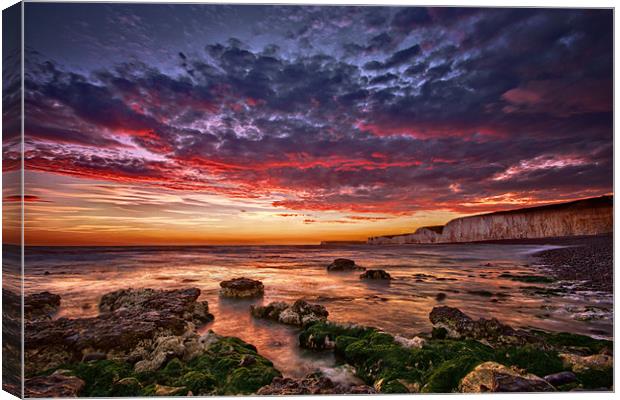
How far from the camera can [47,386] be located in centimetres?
323

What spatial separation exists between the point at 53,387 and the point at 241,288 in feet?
6.17

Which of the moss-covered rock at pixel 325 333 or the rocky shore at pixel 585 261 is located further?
the rocky shore at pixel 585 261

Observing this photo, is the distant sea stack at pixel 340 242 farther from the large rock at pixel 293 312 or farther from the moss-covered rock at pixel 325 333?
the moss-covered rock at pixel 325 333

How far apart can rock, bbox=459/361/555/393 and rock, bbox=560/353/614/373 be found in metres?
0.39

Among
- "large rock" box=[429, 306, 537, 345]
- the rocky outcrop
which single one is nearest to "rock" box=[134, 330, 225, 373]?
the rocky outcrop

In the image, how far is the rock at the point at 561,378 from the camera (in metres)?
3.31

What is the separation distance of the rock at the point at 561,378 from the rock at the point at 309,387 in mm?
1597

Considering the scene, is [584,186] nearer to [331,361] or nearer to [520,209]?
[520,209]

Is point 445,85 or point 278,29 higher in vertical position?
point 278,29

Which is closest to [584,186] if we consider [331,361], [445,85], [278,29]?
[445,85]

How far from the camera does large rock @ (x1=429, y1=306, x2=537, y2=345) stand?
366 centimetres

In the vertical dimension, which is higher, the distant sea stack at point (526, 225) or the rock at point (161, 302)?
the distant sea stack at point (526, 225)

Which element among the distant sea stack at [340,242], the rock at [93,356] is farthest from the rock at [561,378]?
the rock at [93,356]

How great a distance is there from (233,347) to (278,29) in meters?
3.23
